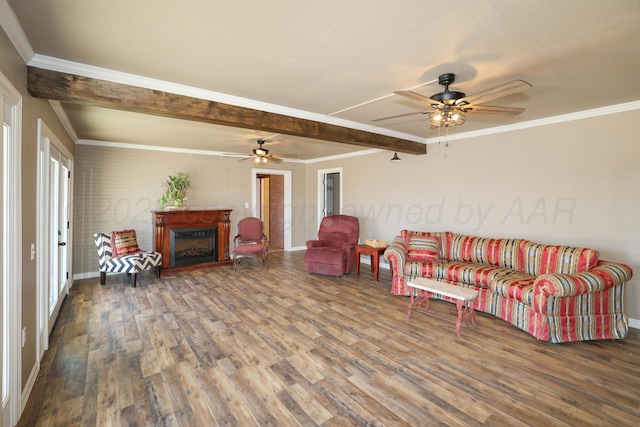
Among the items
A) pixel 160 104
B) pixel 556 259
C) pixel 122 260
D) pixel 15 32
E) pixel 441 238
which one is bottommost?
pixel 122 260

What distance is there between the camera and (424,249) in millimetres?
4457

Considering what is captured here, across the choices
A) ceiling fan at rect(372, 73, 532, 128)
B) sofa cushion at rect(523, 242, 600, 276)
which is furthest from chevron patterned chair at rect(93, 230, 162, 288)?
sofa cushion at rect(523, 242, 600, 276)

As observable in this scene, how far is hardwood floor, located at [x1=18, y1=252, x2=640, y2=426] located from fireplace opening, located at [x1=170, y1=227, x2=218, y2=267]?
72.5 inches

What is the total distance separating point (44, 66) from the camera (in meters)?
2.27

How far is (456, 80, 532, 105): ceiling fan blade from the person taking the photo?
209cm

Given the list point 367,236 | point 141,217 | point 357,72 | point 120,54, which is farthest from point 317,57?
point 141,217

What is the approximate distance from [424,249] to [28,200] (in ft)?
14.9

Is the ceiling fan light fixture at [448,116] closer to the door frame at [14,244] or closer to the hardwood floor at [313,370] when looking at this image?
the hardwood floor at [313,370]

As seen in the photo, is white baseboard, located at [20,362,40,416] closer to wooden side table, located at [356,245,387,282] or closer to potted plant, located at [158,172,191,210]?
potted plant, located at [158,172,191,210]

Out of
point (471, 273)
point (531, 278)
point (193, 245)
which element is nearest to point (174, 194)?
point (193, 245)

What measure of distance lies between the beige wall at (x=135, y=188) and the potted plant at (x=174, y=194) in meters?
0.17

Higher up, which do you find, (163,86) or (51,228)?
(163,86)

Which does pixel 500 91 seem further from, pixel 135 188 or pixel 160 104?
pixel 135 188

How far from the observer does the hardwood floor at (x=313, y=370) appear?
1.96m
